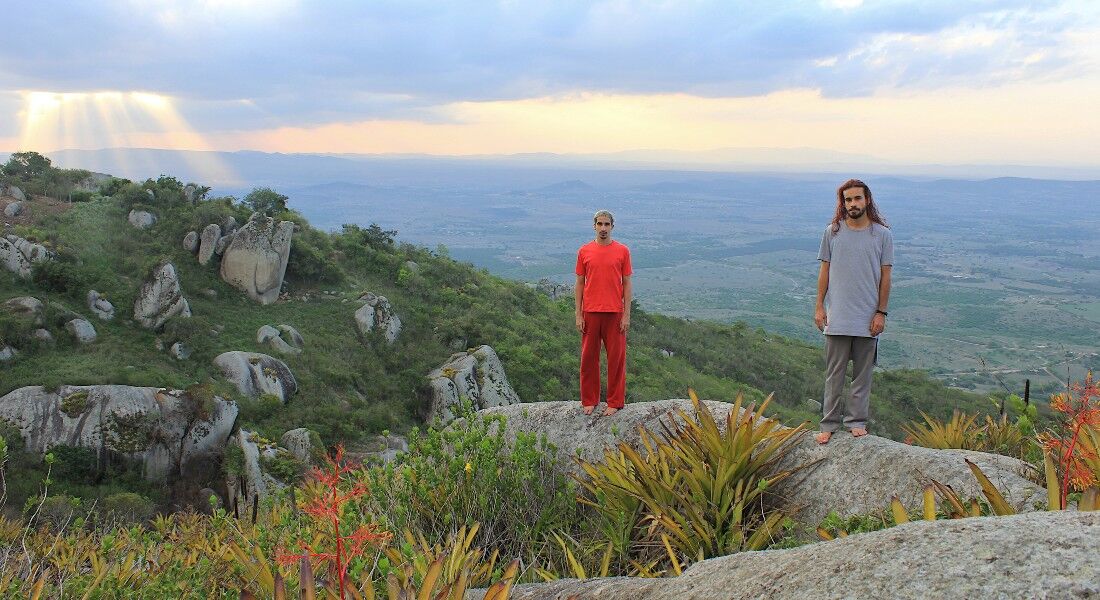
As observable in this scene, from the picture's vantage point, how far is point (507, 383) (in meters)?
17.7

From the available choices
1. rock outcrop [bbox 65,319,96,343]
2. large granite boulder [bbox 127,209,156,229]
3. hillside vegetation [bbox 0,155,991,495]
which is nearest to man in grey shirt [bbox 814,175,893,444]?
hillside vegetation [bbox 0,155,991,495]

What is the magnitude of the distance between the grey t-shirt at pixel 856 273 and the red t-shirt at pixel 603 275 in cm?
170

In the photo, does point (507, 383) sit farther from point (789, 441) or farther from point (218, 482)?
point (789, 441)

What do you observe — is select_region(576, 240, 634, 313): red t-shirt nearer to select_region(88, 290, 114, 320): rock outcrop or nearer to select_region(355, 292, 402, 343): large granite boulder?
select_region(355, 292, 402, 343): large granite boulder

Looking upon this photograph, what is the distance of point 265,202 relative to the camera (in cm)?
2478

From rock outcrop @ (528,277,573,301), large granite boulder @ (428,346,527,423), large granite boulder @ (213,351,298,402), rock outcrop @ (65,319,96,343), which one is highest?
rock outcrop @ (65,319,96,343)

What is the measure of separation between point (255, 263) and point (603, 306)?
15991 mm

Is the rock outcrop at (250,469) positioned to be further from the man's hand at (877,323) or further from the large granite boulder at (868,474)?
the man's hand at (877,323)

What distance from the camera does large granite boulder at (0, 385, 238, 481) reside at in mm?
12320

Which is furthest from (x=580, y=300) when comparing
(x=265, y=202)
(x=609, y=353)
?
(x=265, y=202)

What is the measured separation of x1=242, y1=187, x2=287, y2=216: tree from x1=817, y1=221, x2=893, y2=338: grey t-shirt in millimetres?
22585

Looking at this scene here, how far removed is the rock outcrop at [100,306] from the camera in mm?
15898

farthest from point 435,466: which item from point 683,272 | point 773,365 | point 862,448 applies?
point 683,272

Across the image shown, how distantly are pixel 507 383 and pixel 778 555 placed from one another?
15.4 metres
